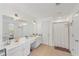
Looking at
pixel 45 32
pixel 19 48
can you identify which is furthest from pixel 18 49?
pixel 45 32

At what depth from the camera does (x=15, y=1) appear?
1.50 metres

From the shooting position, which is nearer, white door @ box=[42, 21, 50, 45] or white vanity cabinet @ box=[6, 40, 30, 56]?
white vanity cabinet @ box=[6, 40, 30, 56]

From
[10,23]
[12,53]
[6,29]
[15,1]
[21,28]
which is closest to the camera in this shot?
[15,1]

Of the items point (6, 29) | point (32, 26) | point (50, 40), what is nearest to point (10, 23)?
point (6, 29)

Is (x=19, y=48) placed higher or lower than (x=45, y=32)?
lower

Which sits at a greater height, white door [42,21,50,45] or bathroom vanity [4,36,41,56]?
white door [42,21,50,45]

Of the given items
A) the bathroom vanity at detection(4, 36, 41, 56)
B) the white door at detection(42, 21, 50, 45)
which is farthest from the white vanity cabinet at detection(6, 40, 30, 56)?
the white door at detection(42, 21, 50, 45)

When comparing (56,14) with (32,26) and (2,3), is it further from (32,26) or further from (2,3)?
(2,3)

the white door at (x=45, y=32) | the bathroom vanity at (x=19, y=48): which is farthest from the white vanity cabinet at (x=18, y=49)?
the white door at (x=45, y=32)

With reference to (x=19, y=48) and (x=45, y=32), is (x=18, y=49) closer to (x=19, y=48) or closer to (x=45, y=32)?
(x=19, y=48)

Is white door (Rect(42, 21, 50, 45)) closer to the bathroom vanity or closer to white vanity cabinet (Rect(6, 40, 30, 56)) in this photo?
the bathroom vanity

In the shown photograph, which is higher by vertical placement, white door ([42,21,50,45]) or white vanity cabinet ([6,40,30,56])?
white door ([42,21,50,45])

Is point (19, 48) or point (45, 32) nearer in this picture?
point (19, 48)

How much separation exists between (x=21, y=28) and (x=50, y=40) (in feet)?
2.65
